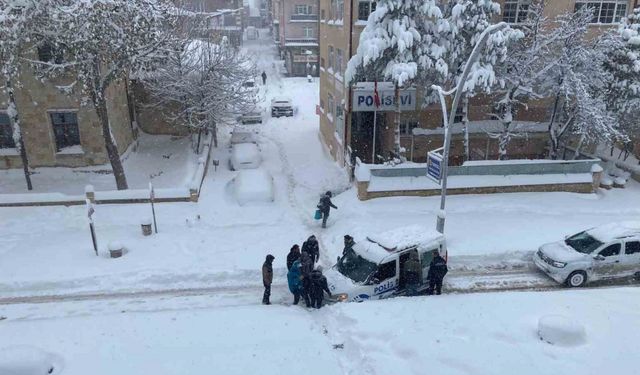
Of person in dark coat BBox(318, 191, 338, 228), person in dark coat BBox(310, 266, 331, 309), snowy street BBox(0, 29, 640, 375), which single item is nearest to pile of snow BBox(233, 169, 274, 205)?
snowy street BBox(0, 29, 640, 375)

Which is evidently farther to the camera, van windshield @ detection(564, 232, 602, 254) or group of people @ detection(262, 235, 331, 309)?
van windshield @ detection(564, 232, 602, 254)

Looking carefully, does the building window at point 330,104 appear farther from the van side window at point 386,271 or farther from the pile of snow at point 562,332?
the pile of snow at point 562,332

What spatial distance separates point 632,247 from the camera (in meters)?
13.5

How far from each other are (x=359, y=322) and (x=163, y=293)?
19.7ft

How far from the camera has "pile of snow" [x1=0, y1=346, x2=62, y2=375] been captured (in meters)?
8.46

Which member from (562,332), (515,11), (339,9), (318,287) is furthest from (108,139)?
(515,11)

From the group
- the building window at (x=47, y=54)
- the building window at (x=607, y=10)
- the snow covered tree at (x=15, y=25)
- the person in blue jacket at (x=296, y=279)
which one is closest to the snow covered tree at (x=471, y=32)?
the building window at (x=607, y=10)

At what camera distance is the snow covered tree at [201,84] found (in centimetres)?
2409

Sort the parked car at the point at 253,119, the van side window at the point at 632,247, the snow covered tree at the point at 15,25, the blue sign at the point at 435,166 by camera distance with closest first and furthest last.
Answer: the van side window at the point at 632,247
the blue sign at the point at 435,166
the snow covered tree at the point at 15,25
the parked car at the point at 253,119

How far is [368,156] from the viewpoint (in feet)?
83.4

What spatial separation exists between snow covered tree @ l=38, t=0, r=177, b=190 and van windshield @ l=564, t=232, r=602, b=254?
16037 mm

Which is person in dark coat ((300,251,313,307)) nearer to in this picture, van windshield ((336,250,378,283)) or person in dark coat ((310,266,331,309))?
person in dark coat ((310,266,331,309))

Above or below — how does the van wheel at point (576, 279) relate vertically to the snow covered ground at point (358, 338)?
below

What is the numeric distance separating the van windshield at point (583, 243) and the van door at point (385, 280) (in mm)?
5724
